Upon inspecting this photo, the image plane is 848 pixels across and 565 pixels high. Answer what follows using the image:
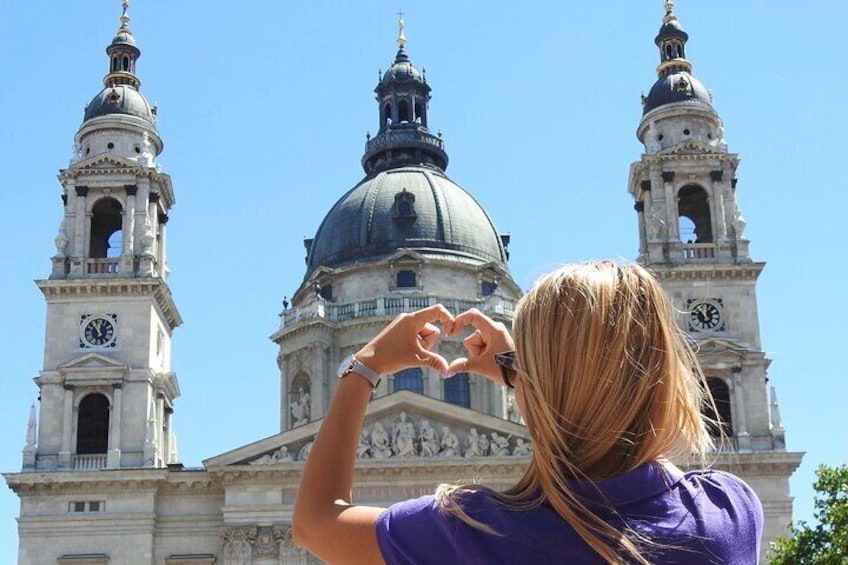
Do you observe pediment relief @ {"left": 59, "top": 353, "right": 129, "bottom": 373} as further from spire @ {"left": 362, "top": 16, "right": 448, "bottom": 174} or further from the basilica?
spire @ {"left": 362, "top": 16, "right": 448, "bottom": 174}

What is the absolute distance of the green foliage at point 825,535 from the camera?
35.5m

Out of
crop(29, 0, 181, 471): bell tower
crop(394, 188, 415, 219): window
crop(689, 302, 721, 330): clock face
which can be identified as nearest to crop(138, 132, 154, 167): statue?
crop(29, 0, 181, 471): bell tower

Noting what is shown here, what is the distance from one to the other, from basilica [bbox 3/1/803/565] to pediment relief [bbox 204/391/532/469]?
2.2 inches

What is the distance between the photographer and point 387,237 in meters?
63.4

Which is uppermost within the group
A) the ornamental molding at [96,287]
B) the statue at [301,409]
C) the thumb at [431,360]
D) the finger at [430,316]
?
the ornamental molding at [96,287]

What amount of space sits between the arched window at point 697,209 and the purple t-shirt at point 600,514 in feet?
167

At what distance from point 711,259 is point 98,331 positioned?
22688mm

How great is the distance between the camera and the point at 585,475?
299 cm

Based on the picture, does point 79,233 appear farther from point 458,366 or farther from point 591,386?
point 591,386

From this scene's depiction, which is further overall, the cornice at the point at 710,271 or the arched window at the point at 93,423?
the cornice at the point at 710,271

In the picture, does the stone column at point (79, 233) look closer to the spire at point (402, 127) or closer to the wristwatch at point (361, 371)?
the spire at point (402, 127)

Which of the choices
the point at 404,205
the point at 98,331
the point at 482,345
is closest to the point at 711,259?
the point at 404,205

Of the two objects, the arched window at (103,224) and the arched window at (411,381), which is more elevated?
the arched window at (103,224)

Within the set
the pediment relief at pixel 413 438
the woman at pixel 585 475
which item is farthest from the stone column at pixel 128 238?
the woman at pixel 585 475
